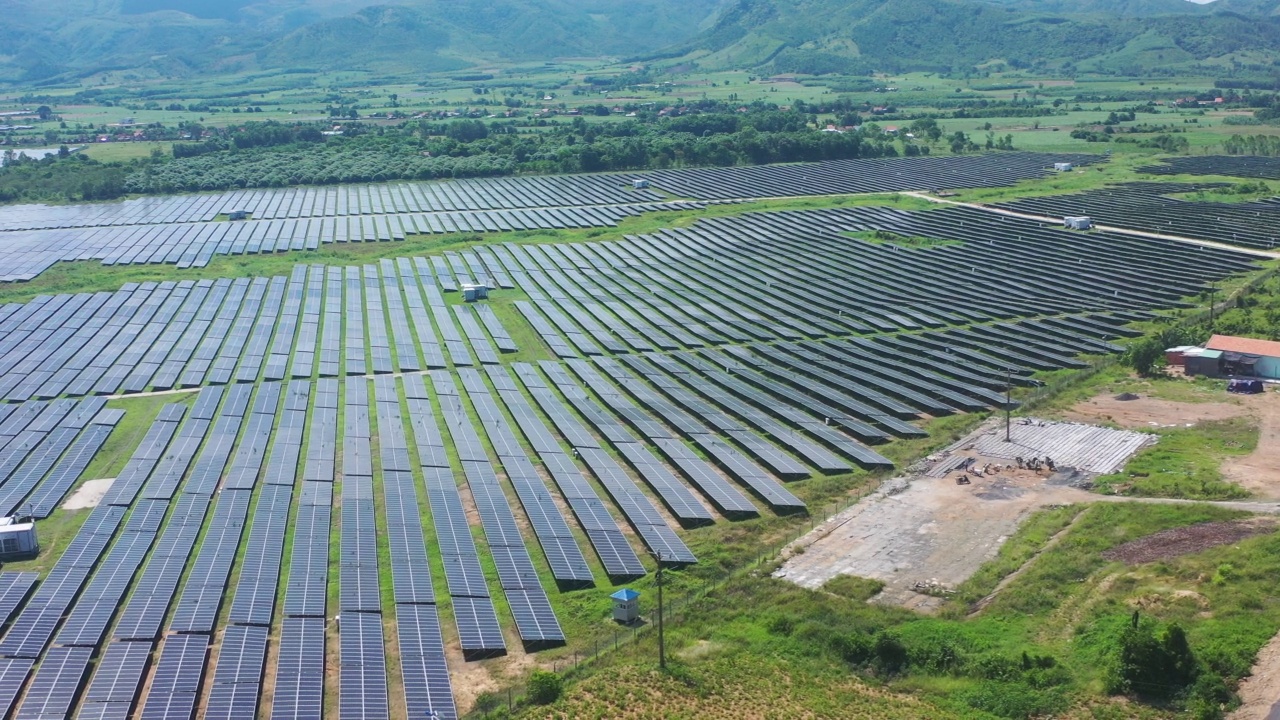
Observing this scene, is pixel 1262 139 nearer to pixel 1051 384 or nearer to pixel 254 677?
pixel 1051 384

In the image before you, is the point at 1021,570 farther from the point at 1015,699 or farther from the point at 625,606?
the point at 625,606

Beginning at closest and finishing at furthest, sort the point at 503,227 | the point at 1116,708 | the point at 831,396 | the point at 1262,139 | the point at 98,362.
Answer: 1. the point at 1116,708
2. the point at 831,396
3. the point at 98,362
4. the point at 503,227
5. the point at 1262,139

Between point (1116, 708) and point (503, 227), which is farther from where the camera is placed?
point (503, 227)

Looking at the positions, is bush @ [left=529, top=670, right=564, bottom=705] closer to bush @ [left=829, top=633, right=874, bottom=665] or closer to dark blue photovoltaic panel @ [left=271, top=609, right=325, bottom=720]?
dark blue photovoltaic panel @ [left=271, top=609, right=325, bottom=720]

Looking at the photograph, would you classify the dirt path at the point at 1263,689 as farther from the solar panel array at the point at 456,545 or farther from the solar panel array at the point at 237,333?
the solar panel array at the point at 237,333

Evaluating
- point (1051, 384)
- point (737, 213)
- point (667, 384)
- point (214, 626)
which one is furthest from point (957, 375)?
point (737, 213)
